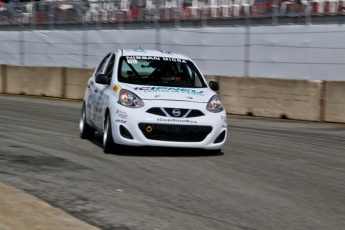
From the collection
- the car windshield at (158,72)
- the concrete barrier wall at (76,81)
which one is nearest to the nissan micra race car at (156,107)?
the car windshield at (158,72)

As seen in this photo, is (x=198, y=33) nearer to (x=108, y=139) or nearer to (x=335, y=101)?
(x=335, y=101)

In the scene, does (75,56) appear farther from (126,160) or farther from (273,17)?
(126,160)

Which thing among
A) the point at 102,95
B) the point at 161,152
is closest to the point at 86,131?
the point at 102,95

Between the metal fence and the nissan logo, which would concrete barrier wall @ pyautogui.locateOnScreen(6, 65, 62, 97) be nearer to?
the metal fence

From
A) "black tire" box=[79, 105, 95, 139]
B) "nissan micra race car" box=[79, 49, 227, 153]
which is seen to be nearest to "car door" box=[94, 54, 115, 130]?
"nissan micra race car" box=[79, 49, 227, 153]

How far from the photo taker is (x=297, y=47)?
20.4 m

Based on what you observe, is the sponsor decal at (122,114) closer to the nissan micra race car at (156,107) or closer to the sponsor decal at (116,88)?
the nissan micra race car at (156,107)

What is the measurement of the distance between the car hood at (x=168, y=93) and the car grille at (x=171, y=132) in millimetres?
423

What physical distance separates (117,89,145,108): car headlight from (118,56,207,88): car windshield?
0.51m

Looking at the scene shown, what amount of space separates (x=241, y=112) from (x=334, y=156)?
7.76 meters

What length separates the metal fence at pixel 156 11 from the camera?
2111 cm

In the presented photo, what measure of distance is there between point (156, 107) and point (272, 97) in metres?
8.57

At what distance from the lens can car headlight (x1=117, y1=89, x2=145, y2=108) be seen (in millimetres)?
9762

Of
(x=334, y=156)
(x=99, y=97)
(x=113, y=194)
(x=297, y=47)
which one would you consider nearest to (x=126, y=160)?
(x=99, y=97)
